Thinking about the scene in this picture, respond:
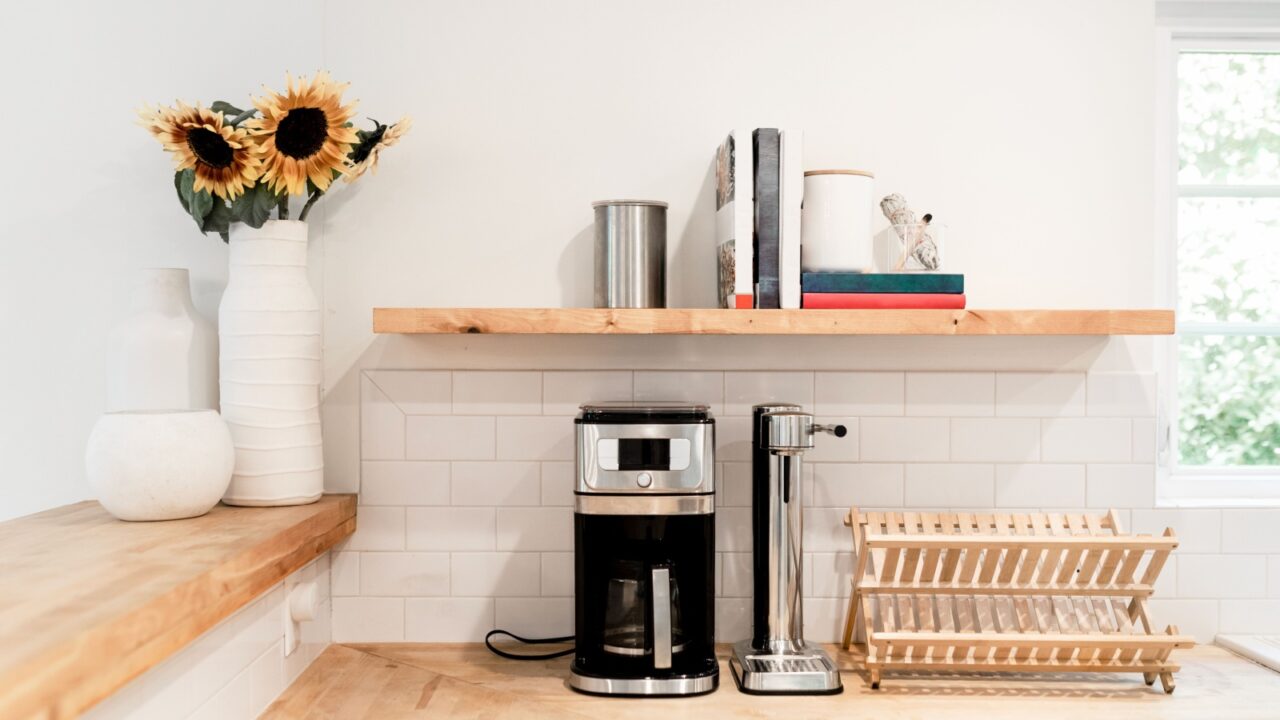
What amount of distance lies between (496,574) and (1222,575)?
1.29 meters

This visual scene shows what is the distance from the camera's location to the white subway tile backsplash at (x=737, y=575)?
1.68 m

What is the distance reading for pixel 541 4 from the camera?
1.68m

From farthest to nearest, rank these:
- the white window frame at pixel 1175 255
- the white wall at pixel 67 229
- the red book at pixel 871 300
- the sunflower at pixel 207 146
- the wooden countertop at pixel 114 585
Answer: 1. the white window frame at pixel 1175 255
2. the white wall at pixel 67 229
3. the red book at pixel 871 300
4. the sunflower at pixel 207 146
5. the wooden countertop at pixel 114 585

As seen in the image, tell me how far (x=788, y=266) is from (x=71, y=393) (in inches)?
48.2

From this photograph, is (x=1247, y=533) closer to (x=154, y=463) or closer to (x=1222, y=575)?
(x=1222, y=575)

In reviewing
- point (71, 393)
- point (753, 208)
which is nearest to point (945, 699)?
point (753, 208)

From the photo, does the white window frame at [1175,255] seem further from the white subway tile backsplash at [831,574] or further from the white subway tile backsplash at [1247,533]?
the white subway tile backsplash at [831,574]

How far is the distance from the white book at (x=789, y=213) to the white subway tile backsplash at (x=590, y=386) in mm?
339

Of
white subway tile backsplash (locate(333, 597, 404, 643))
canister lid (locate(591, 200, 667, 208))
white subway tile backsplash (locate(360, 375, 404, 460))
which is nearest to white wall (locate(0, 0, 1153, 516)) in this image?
white subway tile backsplash (locate(360, 375, 404, 460))

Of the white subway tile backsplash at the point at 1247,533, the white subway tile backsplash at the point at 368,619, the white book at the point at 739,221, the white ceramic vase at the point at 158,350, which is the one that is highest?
the white book at the point at 739,221

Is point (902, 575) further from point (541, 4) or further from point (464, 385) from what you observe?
point (541, 4)

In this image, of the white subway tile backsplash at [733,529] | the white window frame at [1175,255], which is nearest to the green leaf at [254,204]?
the white subway tile backsplash at [733,529]

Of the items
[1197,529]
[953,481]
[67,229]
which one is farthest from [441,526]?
[1197,529]

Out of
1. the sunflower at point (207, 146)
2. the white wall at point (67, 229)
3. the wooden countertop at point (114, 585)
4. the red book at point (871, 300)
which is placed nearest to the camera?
the wooden countertop at point (114, 585)
